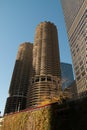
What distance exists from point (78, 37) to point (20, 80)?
79.6 m

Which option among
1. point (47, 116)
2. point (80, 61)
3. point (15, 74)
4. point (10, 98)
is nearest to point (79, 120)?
point (47, 116)

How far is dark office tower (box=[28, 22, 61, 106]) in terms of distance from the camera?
395 ft

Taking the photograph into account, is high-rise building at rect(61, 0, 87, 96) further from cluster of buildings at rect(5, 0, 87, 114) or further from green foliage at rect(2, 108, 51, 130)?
green foliage at rect(2, 108, 51, 130)

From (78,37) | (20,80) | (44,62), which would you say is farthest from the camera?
(20,80)

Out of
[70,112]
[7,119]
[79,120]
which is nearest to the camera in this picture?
[79,120]

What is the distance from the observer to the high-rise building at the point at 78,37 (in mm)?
95625

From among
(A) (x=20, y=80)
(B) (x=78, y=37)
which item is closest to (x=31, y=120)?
(B) (x=78, y=37)

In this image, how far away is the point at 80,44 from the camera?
105m

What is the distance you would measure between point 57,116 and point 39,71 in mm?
114800

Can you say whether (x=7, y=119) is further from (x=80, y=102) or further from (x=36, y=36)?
(x=36, y=36)

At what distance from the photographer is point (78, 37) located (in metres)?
110

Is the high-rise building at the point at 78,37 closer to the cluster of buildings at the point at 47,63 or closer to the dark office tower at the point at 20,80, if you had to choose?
the cluster of buildings at the point at 47,63

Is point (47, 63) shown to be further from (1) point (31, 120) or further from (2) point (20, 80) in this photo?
(1) point (31, 120)

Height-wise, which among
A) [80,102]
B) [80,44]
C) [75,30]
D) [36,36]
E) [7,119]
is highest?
[36,36]
